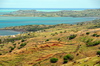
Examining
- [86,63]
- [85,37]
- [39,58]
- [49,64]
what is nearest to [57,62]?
[49,64]

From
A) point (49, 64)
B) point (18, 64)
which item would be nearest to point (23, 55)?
point (18, 64)

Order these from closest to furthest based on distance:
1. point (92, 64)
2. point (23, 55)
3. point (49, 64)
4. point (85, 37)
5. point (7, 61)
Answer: point (92, 64), point (49, 64), point (7, 61), point (23, 55), point (85, 37)

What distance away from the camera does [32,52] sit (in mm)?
72750

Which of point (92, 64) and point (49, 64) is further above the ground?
point (92, 64)

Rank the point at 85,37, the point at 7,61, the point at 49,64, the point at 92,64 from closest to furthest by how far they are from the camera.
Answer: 1. the point at 92,64
2. the point at 49,64
3. the point at 7,61
4. the point at 85,37

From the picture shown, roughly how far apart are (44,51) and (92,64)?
105ft

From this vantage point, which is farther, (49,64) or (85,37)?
(85,37)

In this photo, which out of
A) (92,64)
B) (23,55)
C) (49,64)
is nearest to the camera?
(92,64)

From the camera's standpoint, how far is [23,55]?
6969 cm

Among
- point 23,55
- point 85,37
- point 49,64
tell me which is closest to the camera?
point 49,64

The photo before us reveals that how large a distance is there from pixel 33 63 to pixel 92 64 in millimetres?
24433

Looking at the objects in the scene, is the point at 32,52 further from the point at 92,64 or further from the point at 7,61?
the point at 92,64

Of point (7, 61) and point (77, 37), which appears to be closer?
point (7, 61)

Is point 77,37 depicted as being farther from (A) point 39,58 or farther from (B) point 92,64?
(B) point 92,64
